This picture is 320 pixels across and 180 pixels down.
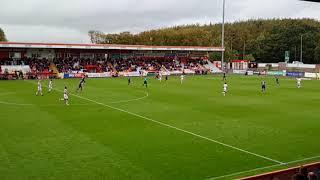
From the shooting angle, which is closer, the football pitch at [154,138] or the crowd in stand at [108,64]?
the football pitch at [154,138]

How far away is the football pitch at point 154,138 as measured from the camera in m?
15.3

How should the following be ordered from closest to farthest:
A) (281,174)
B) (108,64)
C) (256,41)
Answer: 1. (281,174)
2. (108,64)
3. (256,41)

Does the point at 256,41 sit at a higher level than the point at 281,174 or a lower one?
higher

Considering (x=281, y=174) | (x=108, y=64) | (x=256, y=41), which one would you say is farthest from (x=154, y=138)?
(x=256, y=41)

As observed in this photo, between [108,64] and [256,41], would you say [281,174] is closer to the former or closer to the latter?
[108,64]

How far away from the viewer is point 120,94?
41.1 m

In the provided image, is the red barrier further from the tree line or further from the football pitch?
the tree line

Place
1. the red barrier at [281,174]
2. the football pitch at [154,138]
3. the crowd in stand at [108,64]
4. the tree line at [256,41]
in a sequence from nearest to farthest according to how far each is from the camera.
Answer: the red barrier at [281,174], the football pitch at [154,138], the crowd in stand at [108,64], the tree line at [256,41]

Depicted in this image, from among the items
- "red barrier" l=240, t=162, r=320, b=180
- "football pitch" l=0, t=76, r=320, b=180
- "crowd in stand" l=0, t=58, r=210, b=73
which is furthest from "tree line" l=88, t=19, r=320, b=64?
"red barrier" l=240, t=162, r=320, b=180

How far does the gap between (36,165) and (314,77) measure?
6548 centimetres

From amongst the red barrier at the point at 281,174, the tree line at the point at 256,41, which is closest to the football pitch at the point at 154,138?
the red barrier at the point at 281,174

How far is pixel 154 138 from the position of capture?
2047cm

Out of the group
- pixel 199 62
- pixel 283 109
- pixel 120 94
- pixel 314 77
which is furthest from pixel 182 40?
pixel 283 109

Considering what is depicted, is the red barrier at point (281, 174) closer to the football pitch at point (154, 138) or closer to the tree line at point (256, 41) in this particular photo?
the football pitch at point (154, 138)
